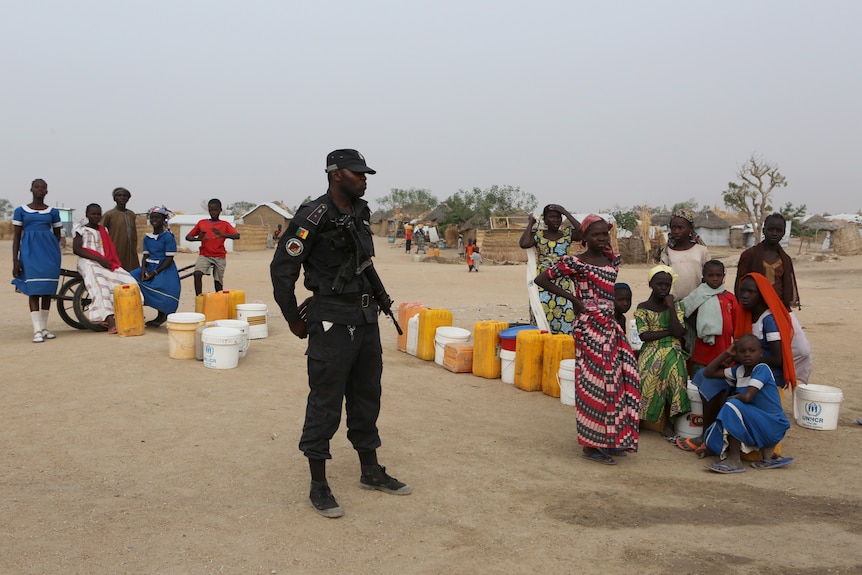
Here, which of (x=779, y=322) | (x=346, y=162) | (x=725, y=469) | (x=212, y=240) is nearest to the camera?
(x=346, y=162)

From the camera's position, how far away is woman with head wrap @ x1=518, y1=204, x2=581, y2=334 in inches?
265

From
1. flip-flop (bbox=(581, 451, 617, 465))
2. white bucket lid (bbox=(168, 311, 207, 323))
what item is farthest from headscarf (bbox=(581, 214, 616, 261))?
white bucket lid (bbox=(168, 311, 207, 323))

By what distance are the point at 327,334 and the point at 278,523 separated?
0.93 metres

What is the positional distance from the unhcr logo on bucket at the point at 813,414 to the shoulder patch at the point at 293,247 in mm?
4103

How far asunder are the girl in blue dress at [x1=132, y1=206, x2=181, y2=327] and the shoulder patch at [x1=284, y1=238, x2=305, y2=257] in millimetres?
5269

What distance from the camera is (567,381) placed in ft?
19.7

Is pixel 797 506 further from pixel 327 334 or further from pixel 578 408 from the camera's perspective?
pixel 327 334

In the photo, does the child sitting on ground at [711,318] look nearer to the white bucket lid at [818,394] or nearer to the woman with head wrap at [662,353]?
the woman with head wrap at [662,353]

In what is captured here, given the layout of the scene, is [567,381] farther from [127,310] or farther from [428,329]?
[127,310]

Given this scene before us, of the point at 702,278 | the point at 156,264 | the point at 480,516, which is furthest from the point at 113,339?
the point at 702,278

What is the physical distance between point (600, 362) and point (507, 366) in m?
2.25

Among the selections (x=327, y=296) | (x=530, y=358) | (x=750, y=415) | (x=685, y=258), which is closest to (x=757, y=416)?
(x=750, y=415)

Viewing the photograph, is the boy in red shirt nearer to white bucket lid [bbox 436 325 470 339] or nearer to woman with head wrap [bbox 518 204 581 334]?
A: white bucket lid [bbox 436 325 470 339]

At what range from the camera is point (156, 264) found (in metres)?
8.34
